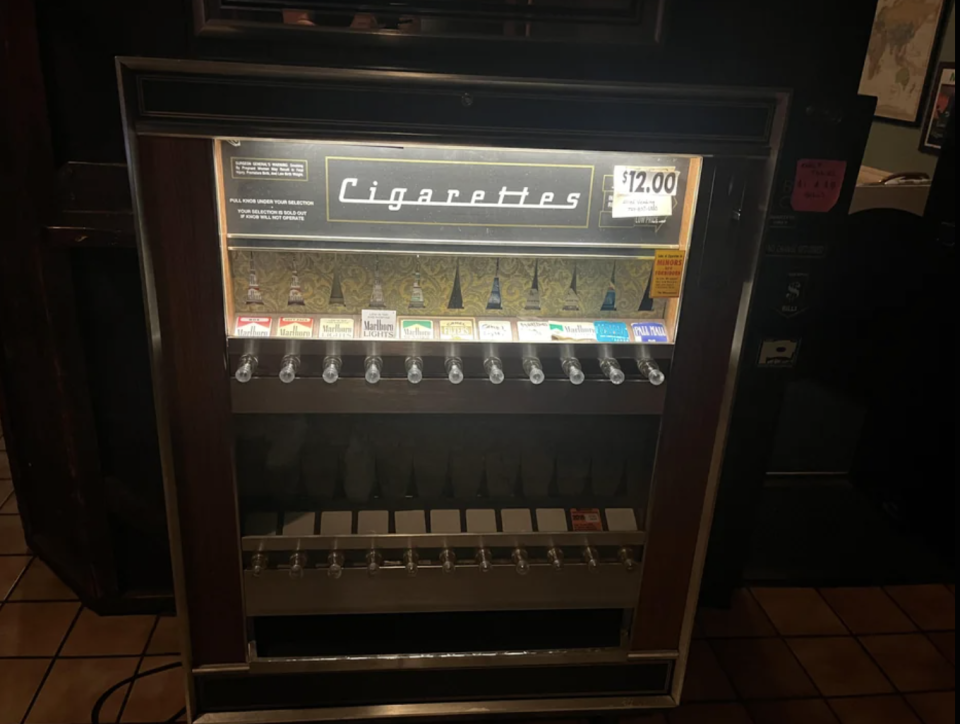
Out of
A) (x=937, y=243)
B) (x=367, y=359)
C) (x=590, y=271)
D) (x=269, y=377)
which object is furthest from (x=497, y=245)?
(x=937, y=243)

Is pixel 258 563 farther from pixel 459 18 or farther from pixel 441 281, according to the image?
pixel 459 18

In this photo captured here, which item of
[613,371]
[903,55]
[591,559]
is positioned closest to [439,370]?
[613,371]

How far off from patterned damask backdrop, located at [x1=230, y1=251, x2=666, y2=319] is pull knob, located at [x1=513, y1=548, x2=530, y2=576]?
1.74 feet

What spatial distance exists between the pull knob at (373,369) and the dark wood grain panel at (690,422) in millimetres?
584

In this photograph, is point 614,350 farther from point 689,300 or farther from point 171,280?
point 171,280

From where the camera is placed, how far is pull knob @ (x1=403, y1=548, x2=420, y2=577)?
62.0 inches

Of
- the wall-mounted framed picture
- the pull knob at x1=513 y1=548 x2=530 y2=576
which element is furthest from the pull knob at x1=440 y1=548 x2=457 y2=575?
the wall-mounted framed picture

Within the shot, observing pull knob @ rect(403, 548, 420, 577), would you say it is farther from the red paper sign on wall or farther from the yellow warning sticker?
Result: the red paper sign on wall

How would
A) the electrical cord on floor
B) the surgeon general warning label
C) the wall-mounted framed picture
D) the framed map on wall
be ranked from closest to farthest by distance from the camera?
the surgeon general warning label → the electrical cord on floor → the wall-mounted framed picture → the framed map on wall

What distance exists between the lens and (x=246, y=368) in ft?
4.42

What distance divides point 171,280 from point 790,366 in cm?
153

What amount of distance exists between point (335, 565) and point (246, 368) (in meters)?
0.49

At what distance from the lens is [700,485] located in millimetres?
1562

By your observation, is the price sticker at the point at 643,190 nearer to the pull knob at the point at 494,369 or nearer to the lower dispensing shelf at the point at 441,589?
the pull knob at the point at 494,369
